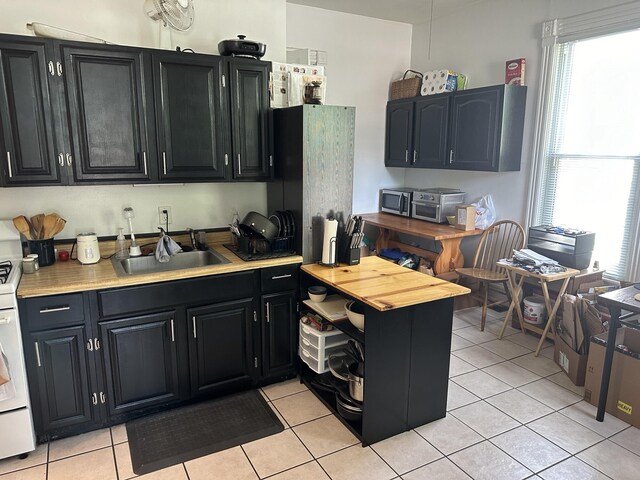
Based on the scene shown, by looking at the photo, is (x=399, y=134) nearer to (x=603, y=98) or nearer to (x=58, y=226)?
(x=603, y=98)

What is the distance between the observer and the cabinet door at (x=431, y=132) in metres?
4.34

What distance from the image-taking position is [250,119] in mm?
2865

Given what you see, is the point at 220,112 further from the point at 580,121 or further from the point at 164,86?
the point at 580,121

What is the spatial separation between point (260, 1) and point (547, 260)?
2.89 m

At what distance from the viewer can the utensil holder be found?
2.54m

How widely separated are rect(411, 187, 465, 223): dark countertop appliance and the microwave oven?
13cm

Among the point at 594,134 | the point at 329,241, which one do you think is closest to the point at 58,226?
the point at 329,241

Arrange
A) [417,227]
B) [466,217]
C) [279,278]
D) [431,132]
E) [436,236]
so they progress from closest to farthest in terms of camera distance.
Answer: [279,278] → [436,236] → [466,217] → [417,227] → [431,132]

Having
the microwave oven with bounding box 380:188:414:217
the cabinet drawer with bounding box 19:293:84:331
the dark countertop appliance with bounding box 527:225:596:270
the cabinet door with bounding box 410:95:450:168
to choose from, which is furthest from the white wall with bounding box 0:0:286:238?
the dark countertop appliance with bounding box 527:225:596:270

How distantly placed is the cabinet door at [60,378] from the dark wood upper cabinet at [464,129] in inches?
136

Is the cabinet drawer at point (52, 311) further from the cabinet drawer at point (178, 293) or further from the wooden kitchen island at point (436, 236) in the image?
the wooden kitchen island at point (436, 236)

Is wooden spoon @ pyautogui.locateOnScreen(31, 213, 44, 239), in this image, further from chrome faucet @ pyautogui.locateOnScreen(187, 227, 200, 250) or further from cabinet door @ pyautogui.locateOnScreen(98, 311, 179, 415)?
chrome faucet @ pyautogui.locateOnScreen(187, 227, 200, 250)

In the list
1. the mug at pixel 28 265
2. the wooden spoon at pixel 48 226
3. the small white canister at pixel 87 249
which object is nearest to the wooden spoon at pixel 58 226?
the wooden spoon at pixel 48 226

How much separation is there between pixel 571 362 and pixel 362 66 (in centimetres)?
359
